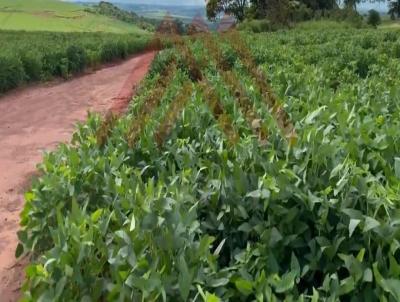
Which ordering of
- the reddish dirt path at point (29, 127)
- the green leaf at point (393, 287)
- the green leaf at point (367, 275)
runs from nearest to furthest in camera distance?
1. the green leaf at point (393, 287)
2. the green leaf at point (367, 275)
3. the reddish dirt path at point (29, 127)

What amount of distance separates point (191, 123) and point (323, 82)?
2.53 m

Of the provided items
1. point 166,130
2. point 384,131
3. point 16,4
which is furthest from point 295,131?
point 16,4

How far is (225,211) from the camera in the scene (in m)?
2.56

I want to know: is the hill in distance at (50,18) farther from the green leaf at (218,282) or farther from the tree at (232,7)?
the green leaf at (218,282)

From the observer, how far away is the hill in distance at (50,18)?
4100 centimetres

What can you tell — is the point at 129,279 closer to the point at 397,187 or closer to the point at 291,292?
the point at 291,292

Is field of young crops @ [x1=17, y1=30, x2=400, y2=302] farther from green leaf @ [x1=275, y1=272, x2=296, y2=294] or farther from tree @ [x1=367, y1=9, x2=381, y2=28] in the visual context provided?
tree @ [x1=367, y1=9, x2=381, y2=28]

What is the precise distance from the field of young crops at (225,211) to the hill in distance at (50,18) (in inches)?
1499

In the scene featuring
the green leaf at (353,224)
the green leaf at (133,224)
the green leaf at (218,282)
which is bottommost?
the green leaf at (218,282)

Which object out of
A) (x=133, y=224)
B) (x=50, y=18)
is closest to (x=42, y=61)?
(x=133, y=224)

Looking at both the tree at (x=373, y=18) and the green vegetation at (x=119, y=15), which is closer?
the tree at (x=373, y=18)

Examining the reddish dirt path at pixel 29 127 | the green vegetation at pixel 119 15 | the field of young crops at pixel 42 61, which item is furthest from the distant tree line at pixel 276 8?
the reddish dirt path at pixel 29 127

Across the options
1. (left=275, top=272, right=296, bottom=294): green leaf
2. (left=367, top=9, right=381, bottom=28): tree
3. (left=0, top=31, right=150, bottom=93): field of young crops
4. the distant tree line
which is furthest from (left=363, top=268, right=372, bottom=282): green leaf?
(left=367, top=9, right=381, bottom=28): tree

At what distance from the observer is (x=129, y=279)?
6.75 feet
